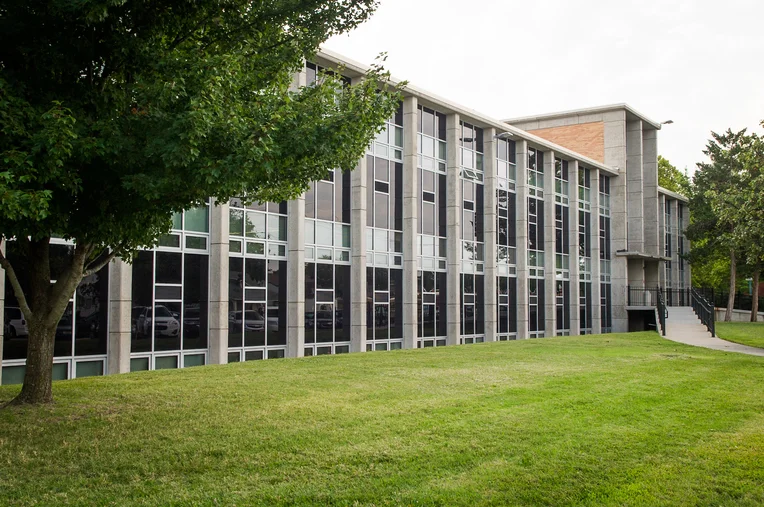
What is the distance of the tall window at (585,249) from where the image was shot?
39.2 m

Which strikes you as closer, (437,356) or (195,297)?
(195,297)

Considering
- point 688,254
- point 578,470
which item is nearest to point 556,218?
point 688,254

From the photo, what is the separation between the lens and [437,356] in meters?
20.0

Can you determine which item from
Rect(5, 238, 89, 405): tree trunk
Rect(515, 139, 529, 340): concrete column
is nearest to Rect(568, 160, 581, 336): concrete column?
Rect(515, 139, 529, 340): concrete column

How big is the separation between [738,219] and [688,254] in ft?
99.9

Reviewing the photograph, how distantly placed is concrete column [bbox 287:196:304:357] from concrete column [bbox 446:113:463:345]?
8.91 m

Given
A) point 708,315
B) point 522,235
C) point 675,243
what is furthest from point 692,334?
point 675,243

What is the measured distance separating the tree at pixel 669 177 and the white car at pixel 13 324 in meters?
65.7

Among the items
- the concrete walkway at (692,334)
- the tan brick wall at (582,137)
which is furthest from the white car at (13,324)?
the tan brick wall at (582,137)

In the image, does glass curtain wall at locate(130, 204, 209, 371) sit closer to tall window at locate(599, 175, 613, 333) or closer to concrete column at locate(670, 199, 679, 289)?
tall window at locate(599, 175, 613, 333)

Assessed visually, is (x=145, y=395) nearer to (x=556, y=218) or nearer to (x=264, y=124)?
(x=264, y=124)

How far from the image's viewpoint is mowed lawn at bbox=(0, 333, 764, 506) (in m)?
6.71

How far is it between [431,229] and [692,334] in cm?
1280

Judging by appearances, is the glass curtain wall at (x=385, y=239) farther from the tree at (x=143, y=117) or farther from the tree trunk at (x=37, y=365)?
the tree trunk at (x=37, y=365)
